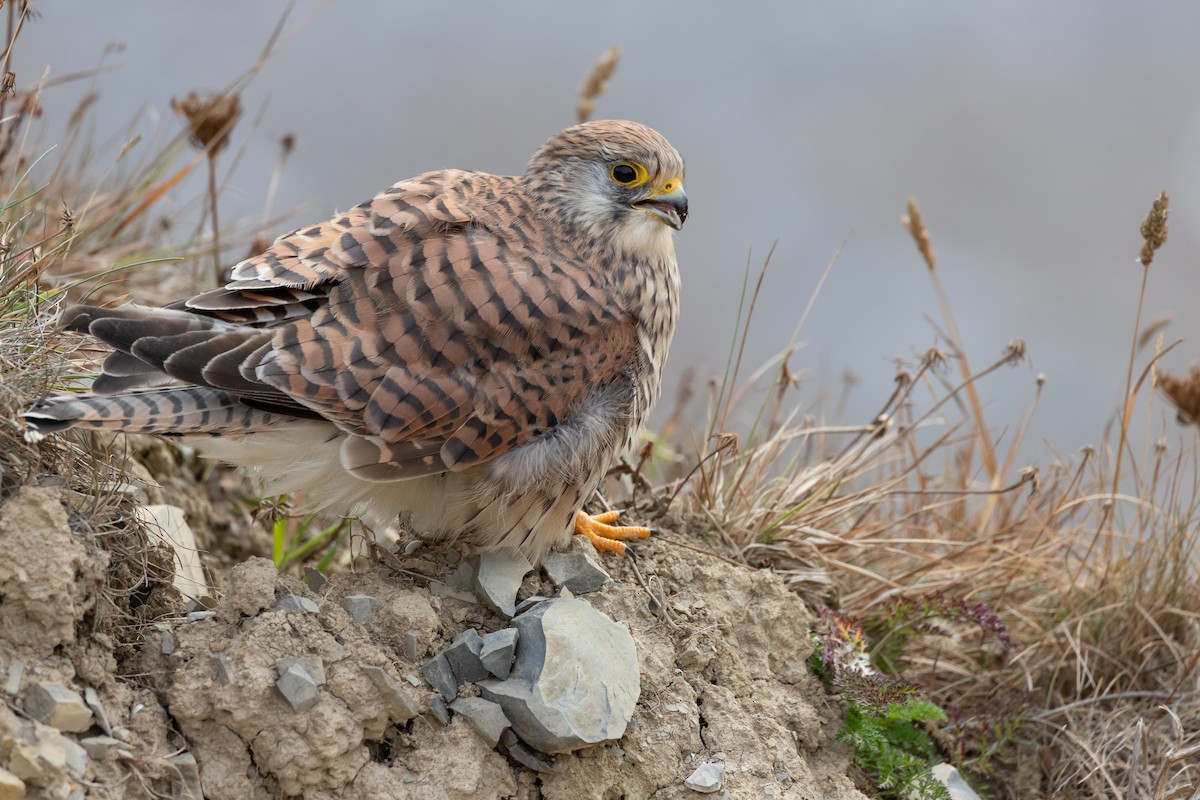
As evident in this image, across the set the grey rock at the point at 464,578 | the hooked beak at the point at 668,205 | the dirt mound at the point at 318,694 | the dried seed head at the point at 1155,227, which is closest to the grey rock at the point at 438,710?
the dirt mound at the point at 318,694

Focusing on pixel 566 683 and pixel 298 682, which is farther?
pixel 566 683

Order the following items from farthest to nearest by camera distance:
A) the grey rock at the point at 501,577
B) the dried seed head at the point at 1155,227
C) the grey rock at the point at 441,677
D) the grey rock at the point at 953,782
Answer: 1. the dried seed head at the point at 1155,227
2. the grey rock at the point at 953,782
3. the grey rock at the point at 501,577
4. the grey rock at the point at 441,677

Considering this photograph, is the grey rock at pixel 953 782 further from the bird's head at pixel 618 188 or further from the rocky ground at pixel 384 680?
the bird's head at pixel 618 188

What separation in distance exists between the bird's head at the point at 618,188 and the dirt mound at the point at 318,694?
98cm

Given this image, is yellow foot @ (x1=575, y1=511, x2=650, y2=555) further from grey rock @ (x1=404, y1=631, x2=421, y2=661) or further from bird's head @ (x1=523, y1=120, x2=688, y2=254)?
bird's head @ (x1=523, y1=120, x2=688, y2=254)

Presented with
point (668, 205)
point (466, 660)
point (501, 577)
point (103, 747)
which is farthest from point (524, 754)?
point (668, 205)

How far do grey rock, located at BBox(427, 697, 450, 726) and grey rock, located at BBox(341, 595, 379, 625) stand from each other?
0.86 feet

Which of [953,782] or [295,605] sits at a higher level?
[295,605]

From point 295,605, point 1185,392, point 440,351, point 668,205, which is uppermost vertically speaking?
point 668,205

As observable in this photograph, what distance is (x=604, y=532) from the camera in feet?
10.8

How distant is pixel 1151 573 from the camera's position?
367 cm

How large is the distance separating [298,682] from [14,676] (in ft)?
1.80

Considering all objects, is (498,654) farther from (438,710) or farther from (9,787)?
(9,787)

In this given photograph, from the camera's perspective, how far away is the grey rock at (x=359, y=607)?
272 centimetres
